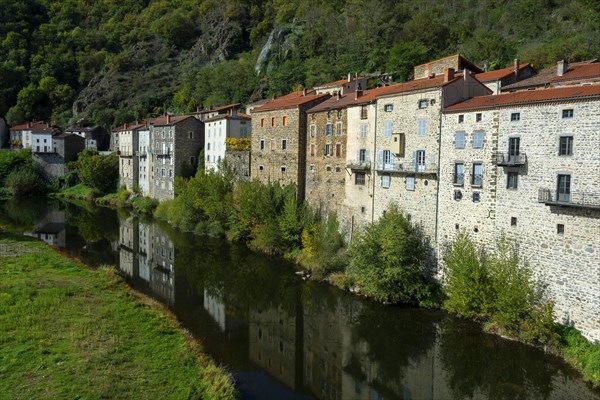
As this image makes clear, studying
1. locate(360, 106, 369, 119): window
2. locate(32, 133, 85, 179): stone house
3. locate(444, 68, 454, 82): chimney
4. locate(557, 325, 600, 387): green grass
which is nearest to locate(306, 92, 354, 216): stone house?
locate(360, 106, 369, 119): window

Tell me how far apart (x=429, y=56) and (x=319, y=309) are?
4939 cm

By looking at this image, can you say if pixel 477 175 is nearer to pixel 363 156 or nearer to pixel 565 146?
pixel 565 146

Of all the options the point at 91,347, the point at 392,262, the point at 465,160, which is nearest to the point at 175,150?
the point at 392,262

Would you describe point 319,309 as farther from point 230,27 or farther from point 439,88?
point 230,27

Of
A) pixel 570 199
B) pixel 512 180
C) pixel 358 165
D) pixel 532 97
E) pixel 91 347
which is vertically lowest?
pixel 91 347

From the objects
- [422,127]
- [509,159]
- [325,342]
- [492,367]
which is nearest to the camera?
[492,367]

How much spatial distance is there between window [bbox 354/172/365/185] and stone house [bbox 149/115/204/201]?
29.2 metres

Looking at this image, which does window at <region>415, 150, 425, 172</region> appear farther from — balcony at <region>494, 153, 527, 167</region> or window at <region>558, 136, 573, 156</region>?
window at <region>558, 136, 573, 156</region>

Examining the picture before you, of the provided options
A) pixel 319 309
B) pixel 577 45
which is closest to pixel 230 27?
pixel 577 45

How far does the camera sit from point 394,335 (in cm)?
2323

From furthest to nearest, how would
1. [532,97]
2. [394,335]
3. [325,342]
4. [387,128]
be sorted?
[387,128] < [394,335] < [325,342] < [532,97]

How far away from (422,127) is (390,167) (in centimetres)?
329

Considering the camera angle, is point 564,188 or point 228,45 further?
point 228,45

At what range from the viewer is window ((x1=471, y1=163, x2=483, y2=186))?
81.8ft
